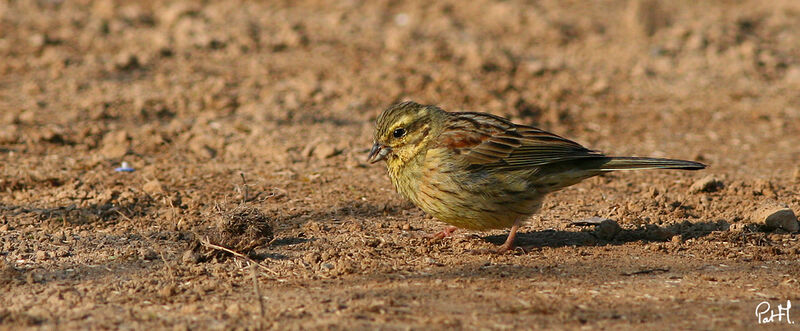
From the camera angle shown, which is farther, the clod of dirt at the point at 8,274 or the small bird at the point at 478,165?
the small bird at the point at 478,165

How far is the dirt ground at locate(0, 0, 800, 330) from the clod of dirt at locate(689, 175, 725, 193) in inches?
3.8

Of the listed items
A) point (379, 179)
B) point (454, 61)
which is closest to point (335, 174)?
point (379, 179)

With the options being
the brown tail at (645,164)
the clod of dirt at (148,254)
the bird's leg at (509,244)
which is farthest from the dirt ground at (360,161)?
the brown tail at (645,164)

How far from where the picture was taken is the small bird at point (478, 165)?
5.90 m

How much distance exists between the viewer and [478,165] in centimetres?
602

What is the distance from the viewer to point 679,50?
1152 centimetres

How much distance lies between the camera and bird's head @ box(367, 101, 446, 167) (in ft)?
20.3

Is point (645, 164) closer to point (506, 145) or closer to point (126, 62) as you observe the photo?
point (506, 145)

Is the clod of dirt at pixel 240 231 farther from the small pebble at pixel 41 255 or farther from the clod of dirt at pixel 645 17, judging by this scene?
the clod of dirt at pixel 645 17

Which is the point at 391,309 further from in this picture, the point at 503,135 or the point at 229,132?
the point at 229,132

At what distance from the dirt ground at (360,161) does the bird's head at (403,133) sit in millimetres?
540

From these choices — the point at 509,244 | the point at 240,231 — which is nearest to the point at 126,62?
the point at 240,231

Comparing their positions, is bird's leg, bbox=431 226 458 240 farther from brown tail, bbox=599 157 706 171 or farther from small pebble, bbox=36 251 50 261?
small pebble, bbox=36 251 50 261

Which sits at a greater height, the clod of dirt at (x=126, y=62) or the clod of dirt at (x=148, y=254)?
the clod of dirt at (x=126, y=62)
